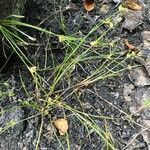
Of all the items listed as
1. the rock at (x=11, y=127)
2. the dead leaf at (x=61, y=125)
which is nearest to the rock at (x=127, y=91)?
the dead leaf at (x=61, y=125)

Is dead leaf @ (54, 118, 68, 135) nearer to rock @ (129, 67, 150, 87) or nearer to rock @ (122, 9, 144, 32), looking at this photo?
rock @ (129, 67, 150, 87)

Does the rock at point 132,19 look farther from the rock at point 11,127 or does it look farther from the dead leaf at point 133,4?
the rock at point 11,127

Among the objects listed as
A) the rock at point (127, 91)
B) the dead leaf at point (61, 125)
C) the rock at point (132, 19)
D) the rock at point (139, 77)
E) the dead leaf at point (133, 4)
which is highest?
the dead leaf at point (133, 4)

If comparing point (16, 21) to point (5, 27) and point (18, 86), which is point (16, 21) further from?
point (18, 86)

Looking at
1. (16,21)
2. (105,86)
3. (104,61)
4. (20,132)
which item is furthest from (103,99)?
(16,21)

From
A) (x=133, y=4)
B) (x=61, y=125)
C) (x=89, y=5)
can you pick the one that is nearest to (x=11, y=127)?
(x=61, y=125)
